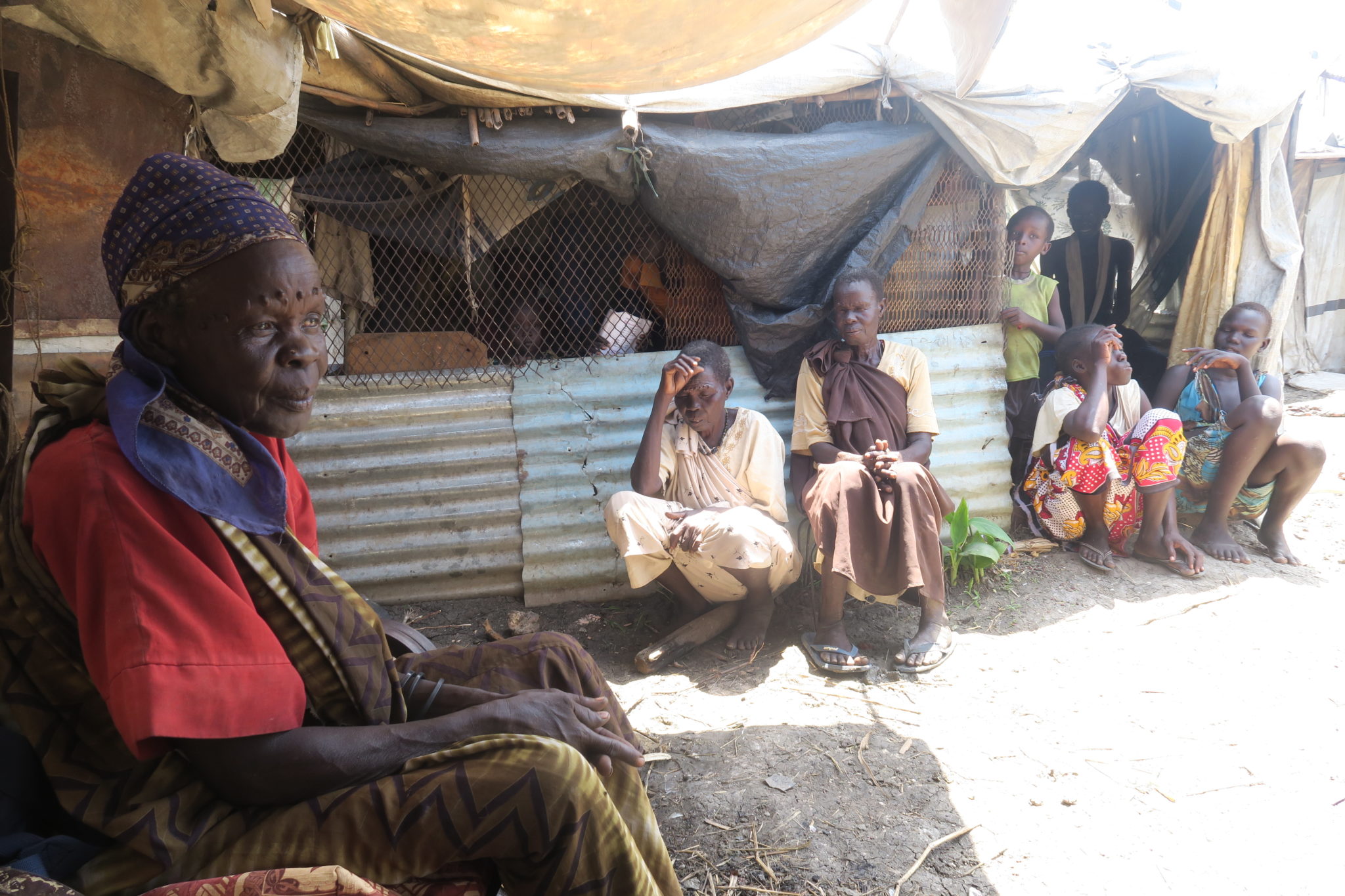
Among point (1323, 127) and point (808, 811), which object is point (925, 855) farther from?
point (1323, 127)

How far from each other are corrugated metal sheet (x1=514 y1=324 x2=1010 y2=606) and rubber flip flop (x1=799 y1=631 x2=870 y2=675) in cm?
111

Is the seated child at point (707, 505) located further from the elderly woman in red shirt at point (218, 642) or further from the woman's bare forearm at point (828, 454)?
the elderly woman in red shirt at point (218, 642)

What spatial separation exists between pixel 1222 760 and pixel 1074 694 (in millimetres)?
564

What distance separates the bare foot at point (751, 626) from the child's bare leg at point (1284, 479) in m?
2.87

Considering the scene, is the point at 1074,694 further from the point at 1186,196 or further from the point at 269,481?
the point at 1186,196

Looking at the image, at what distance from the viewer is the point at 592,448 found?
14.0ft

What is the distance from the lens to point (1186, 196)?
5.45 meters

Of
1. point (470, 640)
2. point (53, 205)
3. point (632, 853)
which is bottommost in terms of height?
point (470, 640)

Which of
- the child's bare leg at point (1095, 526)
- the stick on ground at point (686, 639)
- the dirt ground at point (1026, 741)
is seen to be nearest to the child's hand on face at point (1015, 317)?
the child's bare leg at point (1095, 526)

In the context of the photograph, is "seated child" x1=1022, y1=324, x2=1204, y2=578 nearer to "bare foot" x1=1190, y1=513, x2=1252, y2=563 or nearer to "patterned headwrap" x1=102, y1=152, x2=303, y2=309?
"bare foot" x1=1190, y1=513, x2=1252, y2=563

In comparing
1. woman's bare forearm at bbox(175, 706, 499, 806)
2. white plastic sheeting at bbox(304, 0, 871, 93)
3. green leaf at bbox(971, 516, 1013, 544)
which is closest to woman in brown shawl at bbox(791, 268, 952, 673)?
green leaf at bbox(971, 516, 1013, 544)

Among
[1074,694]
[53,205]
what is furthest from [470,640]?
[1074,694]

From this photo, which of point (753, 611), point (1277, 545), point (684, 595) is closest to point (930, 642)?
point (753, 611)

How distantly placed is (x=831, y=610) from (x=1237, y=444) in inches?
102
